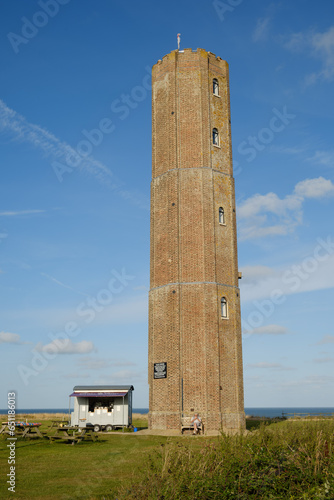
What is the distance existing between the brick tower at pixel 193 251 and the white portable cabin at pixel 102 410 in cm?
272

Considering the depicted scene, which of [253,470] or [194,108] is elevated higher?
[194,108]

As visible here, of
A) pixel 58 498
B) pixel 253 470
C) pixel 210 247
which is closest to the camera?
pixel 253 470

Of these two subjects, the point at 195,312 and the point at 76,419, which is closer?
the point at 195,312

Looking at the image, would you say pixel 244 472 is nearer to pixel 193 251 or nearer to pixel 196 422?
pixel 196 422

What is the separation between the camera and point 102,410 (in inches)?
1174

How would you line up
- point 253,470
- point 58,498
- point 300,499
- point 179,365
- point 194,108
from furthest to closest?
point 194,108 → point 179,365 → point 58,498 → point 253,470 → point 300,499

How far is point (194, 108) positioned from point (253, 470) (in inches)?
994

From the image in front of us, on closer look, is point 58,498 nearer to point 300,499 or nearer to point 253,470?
point 253,470

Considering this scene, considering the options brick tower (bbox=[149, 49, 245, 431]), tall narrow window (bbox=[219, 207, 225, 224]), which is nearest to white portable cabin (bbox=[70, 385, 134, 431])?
brick tower (bbox=[149, 49, 245, 431])

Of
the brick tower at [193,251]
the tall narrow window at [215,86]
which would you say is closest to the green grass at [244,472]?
the brick tower at [193,251]

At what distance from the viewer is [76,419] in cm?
2983

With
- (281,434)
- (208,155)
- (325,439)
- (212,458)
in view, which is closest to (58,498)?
(212,458)

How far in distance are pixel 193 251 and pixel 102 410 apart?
37.3 ft

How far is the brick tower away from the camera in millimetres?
26609
